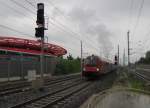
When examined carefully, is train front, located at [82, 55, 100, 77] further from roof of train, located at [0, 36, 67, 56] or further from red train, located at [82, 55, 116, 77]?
roof of train, located at [0, 36, 67, 56]

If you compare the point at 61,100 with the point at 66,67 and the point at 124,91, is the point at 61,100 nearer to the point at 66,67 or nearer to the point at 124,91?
the point at 124,91

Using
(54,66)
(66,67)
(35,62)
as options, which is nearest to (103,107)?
(35,62)

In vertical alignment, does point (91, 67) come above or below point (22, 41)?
below

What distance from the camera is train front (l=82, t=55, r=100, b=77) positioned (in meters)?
34.3

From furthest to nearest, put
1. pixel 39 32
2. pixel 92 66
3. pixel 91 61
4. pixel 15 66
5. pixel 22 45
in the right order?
pixel 22 45
pixel 15 66
pixel 91 61
pixel 92 66
pixel 39 32

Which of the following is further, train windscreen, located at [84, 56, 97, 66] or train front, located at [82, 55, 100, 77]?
train windscreen, located at [84, 56, 97, 66]

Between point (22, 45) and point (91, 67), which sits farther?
point (22, 45)

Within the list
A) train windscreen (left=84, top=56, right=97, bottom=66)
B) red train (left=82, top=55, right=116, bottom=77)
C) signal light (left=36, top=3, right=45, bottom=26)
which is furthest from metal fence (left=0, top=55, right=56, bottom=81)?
signal light (left=36, top=3, right=45, bottom=26)

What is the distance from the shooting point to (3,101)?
1612 cm

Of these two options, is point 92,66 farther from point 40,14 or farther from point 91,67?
point 40,14

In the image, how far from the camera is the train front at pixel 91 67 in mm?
34344

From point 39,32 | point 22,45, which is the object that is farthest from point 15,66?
point 22,45

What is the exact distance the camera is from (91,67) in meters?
34.8

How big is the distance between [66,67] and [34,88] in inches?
1594
